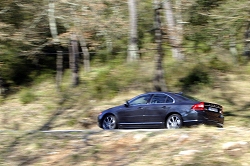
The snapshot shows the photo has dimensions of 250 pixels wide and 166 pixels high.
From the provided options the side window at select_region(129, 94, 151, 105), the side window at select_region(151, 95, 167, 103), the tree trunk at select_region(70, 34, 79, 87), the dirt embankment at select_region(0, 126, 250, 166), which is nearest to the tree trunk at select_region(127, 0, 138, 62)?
the tree trunk at select_region(70, 34, 79, 87)

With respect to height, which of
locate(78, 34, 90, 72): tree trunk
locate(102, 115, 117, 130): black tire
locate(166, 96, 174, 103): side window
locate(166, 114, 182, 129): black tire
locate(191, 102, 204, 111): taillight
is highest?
locate(78, 34, 90, 72): tree trunk

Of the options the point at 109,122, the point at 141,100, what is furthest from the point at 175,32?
the point at 109,122

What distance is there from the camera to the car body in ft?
45.1

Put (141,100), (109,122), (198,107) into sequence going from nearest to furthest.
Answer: (198,107), (141,100), (109,122)

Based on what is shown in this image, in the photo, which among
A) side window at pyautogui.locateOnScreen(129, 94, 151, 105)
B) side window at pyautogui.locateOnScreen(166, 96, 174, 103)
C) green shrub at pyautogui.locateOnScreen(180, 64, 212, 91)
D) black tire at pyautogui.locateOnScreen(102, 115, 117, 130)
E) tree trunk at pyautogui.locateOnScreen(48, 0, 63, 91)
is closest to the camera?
side window at pyautogui.locateOnScreen(166, 96, 174, 103)

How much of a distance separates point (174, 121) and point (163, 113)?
47cm

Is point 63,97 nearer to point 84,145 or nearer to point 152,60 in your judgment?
point 152,60

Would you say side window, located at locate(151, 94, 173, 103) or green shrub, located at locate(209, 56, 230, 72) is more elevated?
green shrub, located at locate(209, 56, 230, 72)

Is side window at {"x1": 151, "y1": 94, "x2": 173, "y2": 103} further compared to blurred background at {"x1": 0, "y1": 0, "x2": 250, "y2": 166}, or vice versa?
blurred background at {"x1": 0, "y1": 0, "x2": 250, "y2": 166}

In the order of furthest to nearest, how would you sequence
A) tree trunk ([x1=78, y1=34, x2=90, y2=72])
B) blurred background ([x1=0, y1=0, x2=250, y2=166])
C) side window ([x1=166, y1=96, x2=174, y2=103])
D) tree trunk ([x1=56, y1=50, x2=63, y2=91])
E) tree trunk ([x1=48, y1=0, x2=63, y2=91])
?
tree trunk ([x1=78, y1=34, x2=90, y2=72]), tree trunk ([x1=56, y1=50, x2=63, y2=91]), tree trunk ([x1=48, y1=0, x2=63, y2=91]), blurred background ([x1=0, y1=0, x2=250, y2=166]), side window ([x1=166, y1=96, x2=174, y2=103])

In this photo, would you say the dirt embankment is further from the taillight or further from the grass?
the taillight

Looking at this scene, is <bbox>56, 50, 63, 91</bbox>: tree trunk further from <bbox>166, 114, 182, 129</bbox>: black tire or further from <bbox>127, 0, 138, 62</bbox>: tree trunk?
<bbox>166, 114, 182, 129</bbox>: black tire

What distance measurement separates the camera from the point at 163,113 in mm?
14305

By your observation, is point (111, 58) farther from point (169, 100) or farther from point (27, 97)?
point (169, 100)
